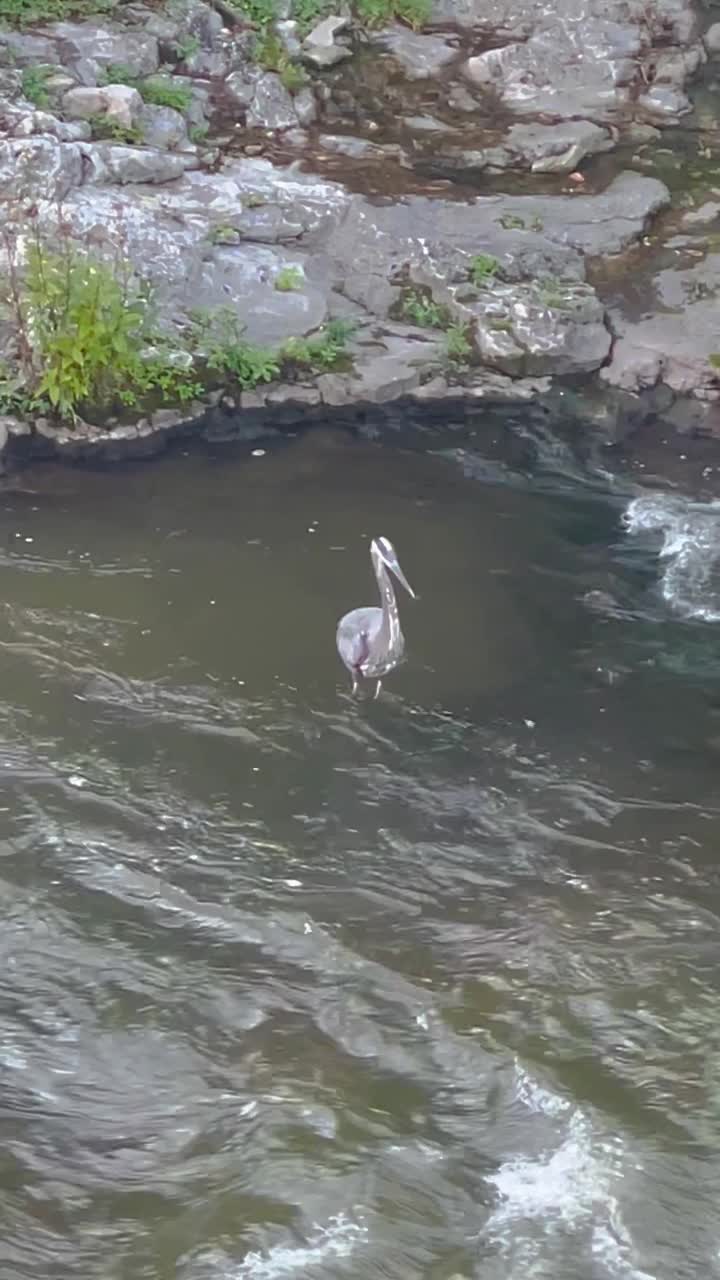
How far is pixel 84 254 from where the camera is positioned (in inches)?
437

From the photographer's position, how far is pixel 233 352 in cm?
1118

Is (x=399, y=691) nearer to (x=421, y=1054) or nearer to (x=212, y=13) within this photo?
(x=421, y=1054)

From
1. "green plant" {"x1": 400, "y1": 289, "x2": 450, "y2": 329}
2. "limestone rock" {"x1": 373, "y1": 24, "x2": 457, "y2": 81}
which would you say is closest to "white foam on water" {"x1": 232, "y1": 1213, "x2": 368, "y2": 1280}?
"green plant" {"x1": 400, "y1": 289, "x2": 450, "y2": 329}

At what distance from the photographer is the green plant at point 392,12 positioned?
49.5 feet

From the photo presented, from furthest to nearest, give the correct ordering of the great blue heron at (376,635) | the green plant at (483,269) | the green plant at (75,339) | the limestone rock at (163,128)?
the limestone rock at (163,128) → the green plant at (483,269) → the green plant at (75,339) → the great blue heron at (376,635)

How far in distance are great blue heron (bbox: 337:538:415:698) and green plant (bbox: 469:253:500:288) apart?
14.7 ft

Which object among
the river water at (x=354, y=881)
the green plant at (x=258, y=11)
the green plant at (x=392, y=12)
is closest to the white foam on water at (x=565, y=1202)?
the river water at (x=354, y=881)

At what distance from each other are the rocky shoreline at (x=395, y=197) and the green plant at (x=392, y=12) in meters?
0.21

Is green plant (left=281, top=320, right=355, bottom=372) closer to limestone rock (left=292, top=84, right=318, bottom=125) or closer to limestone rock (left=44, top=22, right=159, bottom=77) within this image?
limestone rock (left=292, top=84, right=318, bottom=125)

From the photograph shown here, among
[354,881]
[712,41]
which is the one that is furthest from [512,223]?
[354,881]

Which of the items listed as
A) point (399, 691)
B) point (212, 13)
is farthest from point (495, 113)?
point (399, 691)

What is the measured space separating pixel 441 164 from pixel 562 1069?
33.2ft

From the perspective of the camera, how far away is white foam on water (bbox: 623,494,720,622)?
29.8ft

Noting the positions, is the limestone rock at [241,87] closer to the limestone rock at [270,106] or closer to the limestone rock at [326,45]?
the limestone rock at [270,106]
